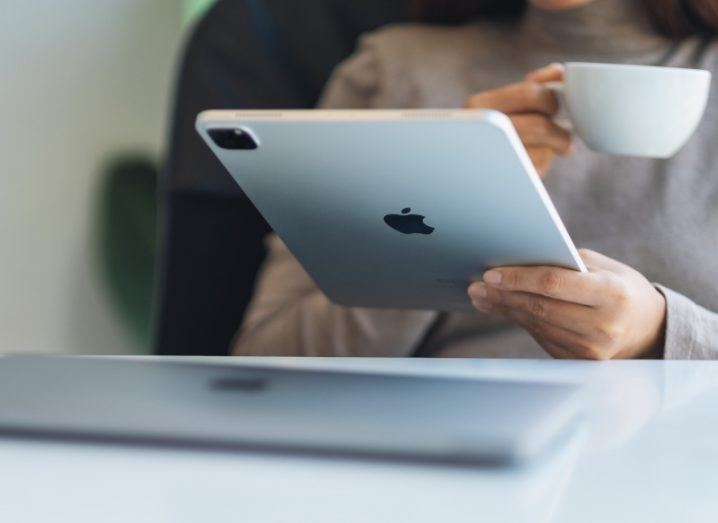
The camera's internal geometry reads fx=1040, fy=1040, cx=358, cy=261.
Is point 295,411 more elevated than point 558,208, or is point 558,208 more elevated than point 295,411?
point 295,411

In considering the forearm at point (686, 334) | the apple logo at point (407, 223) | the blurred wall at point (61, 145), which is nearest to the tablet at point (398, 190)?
the apple logo at point (407, 223)

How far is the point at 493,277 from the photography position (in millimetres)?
750

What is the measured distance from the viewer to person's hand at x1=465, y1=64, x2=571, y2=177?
938mm

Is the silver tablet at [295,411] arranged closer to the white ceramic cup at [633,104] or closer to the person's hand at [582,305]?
the person's hand at [582,305]

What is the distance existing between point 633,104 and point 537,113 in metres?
0.14

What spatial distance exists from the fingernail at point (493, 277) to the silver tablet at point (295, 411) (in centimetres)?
18

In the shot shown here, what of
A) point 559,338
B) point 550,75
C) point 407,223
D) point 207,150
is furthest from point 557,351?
point 207,150

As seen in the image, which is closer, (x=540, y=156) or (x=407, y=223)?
(x=407, y=223)

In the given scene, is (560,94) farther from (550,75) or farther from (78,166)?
(78,166)

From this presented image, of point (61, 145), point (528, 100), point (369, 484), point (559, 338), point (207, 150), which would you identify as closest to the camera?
point (369, 484)

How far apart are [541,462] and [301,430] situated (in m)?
0.10

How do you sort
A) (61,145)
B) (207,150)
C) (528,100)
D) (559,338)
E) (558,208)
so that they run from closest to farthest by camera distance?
(559,338), (528,100), (558,208), (207,150), (61,145)

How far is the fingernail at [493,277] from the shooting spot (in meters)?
0.75

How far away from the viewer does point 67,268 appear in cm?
179
